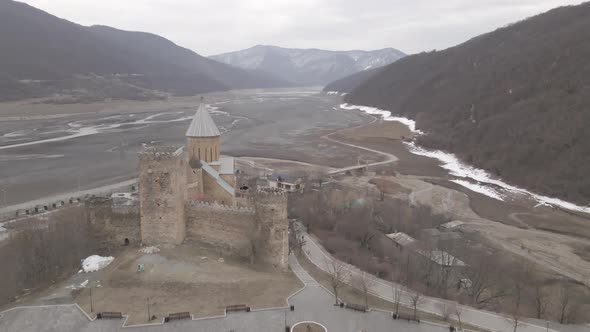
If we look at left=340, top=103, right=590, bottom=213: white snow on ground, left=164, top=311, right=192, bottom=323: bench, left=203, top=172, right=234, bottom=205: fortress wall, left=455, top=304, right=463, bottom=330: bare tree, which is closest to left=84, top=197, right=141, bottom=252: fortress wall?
left=203, top=172, right=234, bottom=205: fortress wall

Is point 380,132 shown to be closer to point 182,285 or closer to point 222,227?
point 222,227

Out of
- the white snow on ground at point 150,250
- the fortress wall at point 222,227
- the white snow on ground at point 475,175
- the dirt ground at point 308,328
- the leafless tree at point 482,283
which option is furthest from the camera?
the white snow on ground at point 475,175

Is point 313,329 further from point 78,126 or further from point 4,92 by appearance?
point 4,92

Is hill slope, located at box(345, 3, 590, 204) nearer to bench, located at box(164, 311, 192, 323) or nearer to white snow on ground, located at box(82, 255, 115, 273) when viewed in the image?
bench, located at box(164, 311, 192, 323)

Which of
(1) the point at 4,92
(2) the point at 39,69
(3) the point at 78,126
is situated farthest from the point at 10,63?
(3) the point at 78,126

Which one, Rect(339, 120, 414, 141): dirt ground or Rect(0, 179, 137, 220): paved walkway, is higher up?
Rect(339, 120, 414, 141): dirt ground

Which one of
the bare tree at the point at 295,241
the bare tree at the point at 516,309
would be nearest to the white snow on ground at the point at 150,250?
the bare tree at the point at 295,241

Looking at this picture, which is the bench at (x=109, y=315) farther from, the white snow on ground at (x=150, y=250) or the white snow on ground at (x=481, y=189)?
the white snow on ground at (x=481, y=189)
